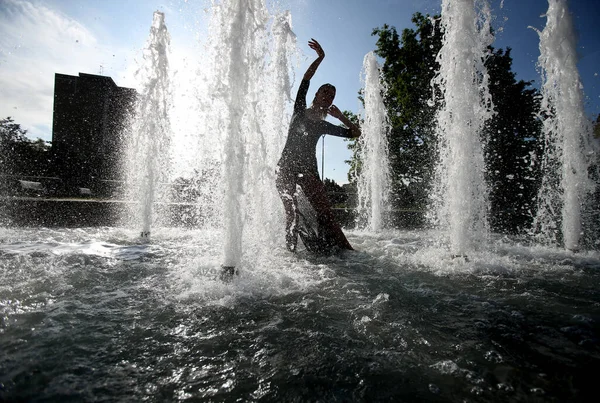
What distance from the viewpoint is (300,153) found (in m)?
4.22

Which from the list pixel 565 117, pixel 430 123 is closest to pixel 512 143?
pixel 430 123

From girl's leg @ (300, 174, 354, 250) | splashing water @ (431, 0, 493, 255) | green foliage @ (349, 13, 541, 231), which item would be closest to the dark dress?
girl's leg @ (300, 174, 354, 250)

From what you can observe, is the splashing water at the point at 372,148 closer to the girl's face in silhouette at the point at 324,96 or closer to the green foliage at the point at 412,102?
the girl's face in silhouette at the point at 324,96

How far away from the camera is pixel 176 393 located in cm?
122

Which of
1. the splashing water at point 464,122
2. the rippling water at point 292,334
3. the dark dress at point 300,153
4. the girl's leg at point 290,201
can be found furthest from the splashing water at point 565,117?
the girl's leg at point 290,201

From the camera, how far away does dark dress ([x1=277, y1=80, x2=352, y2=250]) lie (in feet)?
13.7

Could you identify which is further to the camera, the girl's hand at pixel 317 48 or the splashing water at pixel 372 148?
the splashing water at pixel 372 148

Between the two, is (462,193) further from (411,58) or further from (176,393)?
(411,58)

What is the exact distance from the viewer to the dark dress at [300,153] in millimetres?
4188

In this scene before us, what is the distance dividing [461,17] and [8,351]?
593cm

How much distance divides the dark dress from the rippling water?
1290 mm

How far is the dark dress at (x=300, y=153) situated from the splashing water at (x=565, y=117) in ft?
14.5

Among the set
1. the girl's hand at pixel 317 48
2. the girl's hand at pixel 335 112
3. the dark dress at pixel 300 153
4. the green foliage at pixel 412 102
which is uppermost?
the green foliage at pixel 412 102

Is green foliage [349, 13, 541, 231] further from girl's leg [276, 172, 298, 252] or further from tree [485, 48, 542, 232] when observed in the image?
girl's leg [276, 172, 298, 252]
